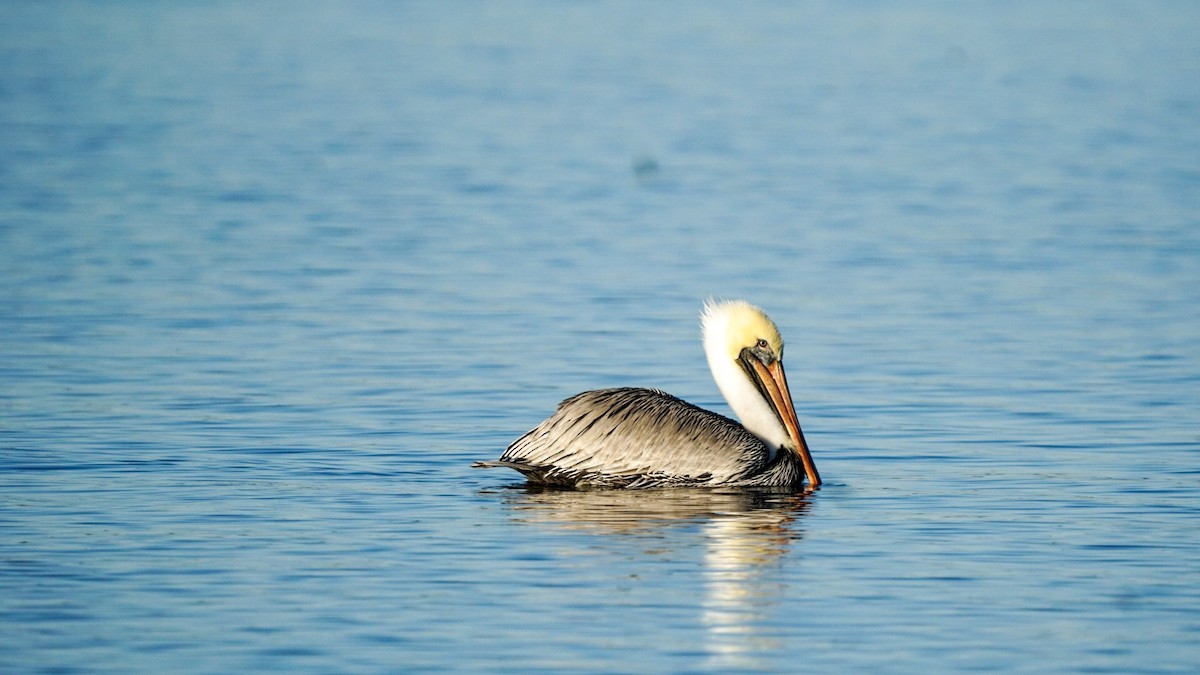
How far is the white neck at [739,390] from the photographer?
9.57 meters

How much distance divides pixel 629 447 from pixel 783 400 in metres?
0.92

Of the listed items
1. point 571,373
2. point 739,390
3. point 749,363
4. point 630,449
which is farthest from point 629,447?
point 571,373

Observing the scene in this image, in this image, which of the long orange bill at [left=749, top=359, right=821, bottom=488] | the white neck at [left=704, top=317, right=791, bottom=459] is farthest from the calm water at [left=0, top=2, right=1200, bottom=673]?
the white neck at [left=704, top=317, right=791, bottom=459]

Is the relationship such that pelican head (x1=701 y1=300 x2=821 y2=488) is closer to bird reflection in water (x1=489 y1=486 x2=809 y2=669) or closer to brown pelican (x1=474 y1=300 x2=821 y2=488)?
brown pelican (x1=474 y1=300 x2=821 y2=488)

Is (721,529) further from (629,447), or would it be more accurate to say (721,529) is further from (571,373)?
(571,373)

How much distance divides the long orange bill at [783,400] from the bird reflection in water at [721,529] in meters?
0.22

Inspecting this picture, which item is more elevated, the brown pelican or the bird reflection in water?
the brown pelican

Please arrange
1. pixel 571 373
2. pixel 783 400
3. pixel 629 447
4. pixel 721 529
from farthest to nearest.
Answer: pixel 571 373 < pixel 783 400 < pixel 629 447 < pixel 721 529

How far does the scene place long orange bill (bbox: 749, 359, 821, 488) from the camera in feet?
30.7

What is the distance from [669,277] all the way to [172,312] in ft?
13.1

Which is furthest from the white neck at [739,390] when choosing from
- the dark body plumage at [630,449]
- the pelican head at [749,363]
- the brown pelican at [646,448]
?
the dark body plumage at [630,449]

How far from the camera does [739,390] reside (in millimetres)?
9664

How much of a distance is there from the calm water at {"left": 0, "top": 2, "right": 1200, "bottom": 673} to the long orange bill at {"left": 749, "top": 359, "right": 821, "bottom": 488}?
0.25 m

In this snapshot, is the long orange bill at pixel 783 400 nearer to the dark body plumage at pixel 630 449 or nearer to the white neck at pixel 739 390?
the white neck at pixel 739 390
